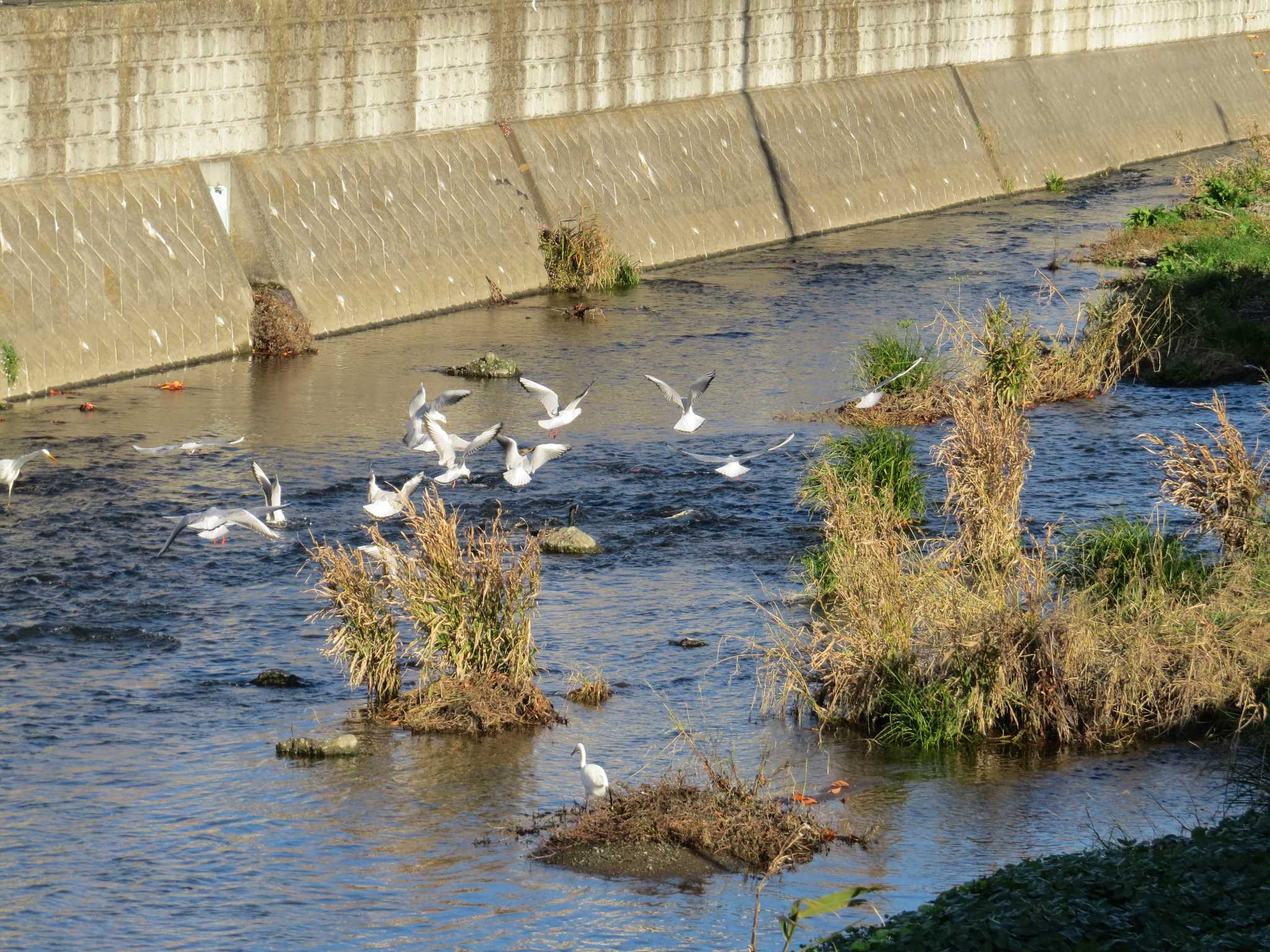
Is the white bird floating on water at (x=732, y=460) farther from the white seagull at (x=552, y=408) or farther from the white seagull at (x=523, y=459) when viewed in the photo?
the white seagull at (x=523, y=459)

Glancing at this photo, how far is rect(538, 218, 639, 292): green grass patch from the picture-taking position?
901 inches

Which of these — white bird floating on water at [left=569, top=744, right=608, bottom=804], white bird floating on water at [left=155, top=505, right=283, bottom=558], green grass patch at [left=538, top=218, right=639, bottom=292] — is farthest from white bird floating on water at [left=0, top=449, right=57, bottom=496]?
green grass patch at [left=538, top=218, right=639, bottom=292]

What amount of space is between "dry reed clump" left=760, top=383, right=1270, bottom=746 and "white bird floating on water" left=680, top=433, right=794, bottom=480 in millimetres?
3913

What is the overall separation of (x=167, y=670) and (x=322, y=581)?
115 cm

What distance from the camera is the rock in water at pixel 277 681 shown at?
10719mm

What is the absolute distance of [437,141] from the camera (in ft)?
73.3

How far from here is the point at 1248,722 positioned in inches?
382

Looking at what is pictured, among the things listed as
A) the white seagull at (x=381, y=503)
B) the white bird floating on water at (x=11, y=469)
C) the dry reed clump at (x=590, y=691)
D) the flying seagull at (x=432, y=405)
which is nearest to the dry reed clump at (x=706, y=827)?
the dry reed clump at (x=590, y=691)

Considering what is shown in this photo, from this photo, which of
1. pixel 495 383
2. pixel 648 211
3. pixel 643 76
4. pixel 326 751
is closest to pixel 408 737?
pixel 326 751

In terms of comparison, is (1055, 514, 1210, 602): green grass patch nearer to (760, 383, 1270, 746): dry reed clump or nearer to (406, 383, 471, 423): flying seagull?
(760, 383, 1270, 746): dry reed clump

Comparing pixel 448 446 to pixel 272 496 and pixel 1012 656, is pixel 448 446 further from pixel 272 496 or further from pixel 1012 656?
pixel 1012 656

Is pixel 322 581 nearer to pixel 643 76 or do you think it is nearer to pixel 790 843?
pixel 790 843

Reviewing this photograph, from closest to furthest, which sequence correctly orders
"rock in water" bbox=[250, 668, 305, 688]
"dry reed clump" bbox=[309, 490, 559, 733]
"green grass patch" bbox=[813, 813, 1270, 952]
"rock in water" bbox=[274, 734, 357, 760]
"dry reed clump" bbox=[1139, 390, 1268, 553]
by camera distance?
1. "green grass patch" bbox=[813, 813, 1270, 952]
2. "rock in water" bbox=[274, 734, 357, 760]
3. "dry reed clump" bbox=[309, 490, 559, 733]
4. "rock in water" bbox=[250, 668, 305, 688]
5. "dry reed clump" bbox=[1139, 390, 1268, 553]

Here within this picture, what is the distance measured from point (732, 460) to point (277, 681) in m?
5.13
